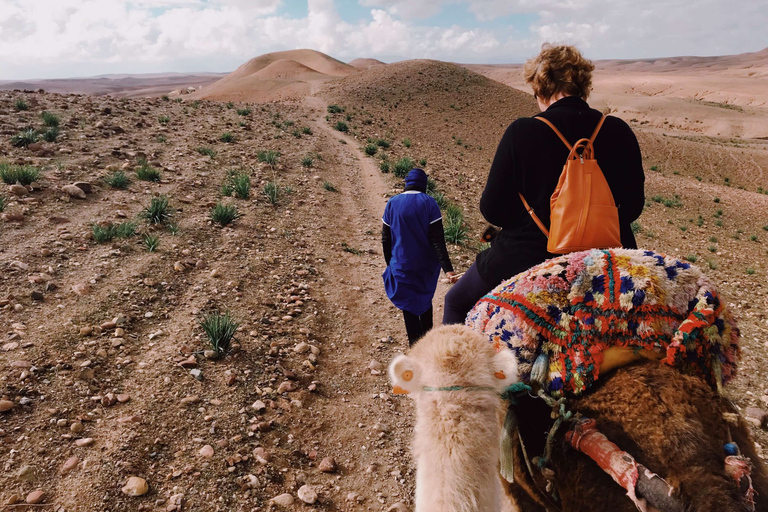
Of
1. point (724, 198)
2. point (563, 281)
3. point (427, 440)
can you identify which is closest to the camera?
point (427, 440)

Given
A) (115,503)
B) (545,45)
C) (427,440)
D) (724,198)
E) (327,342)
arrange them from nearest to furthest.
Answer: (427,440) → (545,45) → (115,503) → (327,342) → (724,198)

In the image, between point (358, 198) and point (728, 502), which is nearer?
point (728, 502)

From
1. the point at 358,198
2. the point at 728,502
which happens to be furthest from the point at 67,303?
the point at 358,198

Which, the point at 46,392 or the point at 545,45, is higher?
the point at 545,45

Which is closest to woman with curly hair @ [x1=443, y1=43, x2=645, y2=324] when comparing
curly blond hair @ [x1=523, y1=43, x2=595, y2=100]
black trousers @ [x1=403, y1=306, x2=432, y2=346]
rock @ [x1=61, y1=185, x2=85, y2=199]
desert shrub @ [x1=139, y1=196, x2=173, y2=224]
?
curly blond hair @ [x1=523, y1=43, x2=595, y2=100]

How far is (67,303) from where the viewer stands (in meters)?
5.14

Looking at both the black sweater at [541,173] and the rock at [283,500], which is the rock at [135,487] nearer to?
the rock at [283,500]

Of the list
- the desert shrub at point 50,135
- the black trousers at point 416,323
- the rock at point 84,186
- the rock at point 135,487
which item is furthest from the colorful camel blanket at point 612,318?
the desert shrub at point 50,135

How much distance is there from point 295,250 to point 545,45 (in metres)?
6.10

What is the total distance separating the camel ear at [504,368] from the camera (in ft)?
5.72

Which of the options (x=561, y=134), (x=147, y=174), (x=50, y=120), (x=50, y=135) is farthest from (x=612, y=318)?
(x=50, y=120)

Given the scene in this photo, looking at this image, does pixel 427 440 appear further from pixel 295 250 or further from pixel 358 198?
pixel 358 198

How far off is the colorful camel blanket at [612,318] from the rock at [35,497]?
11.6 feet

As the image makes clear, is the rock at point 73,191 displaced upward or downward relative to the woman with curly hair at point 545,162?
downward
